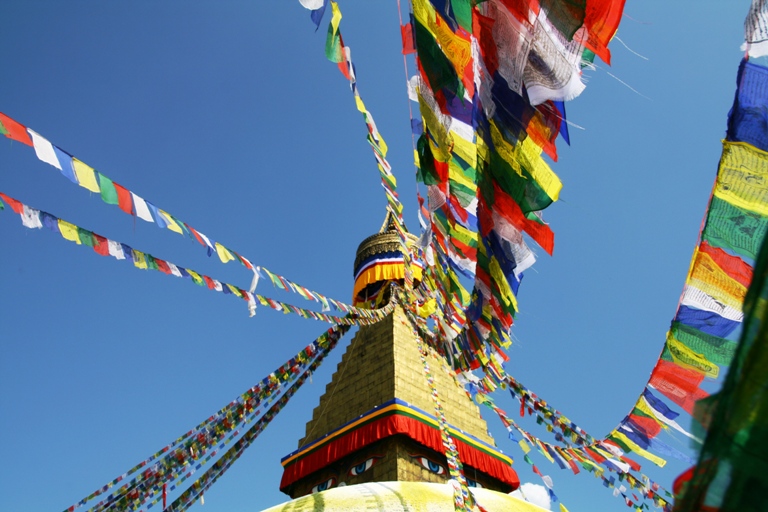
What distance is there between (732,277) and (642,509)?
13.2 feet

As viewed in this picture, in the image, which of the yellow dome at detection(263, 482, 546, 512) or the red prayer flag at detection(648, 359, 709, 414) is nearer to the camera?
the red prayer flag at detection(648, 359, 709, 414)

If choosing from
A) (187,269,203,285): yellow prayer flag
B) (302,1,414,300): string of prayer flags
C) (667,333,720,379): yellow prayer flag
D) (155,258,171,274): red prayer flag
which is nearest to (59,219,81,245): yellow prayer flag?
(155,258,171,274): red prayer flag

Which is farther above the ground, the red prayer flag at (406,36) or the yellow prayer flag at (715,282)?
the red prayer flag at (406,36)

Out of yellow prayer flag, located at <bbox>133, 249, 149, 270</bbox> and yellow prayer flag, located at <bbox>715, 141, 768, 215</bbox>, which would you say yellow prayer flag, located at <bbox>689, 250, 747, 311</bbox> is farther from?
yellow prayer flag, located at <bbox>133, 249, 149, 270</bbox>

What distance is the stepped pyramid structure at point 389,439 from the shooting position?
5793mm

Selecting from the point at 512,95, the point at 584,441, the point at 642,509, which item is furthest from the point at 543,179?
the point at 642,509

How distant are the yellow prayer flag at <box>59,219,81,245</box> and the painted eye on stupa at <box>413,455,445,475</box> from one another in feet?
17.4

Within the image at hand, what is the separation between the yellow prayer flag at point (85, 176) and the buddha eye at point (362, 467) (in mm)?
5323

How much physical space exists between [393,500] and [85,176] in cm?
433

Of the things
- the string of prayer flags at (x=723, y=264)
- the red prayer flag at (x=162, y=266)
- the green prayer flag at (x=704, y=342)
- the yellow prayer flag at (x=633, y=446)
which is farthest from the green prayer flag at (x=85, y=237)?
the yellow prayer flag at (x=633, y=446)

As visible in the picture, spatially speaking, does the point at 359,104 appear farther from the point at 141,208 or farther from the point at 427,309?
the point at 427,309

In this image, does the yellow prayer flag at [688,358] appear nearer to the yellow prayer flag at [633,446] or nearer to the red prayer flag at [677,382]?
the red prayer flag at [677,382]

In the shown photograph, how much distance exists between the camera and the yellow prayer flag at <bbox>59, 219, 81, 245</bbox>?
4.30 meters

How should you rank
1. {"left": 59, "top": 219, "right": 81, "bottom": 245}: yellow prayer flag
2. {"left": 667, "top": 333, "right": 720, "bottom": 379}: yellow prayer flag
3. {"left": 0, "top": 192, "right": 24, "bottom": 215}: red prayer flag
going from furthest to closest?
1. {"left": 59, "top": 219, "right": 81, "bottom": 245}: yellow prayer flag
2. {"left": 667, "top": 333, "right": 720, "bottom": 379}: yellow prayer flag
3. {"left": 0, "top": 192, "right": 24, "bottom": 215}: red prayer flag
